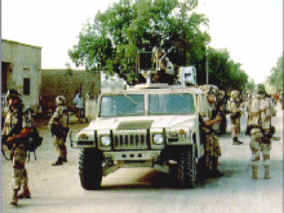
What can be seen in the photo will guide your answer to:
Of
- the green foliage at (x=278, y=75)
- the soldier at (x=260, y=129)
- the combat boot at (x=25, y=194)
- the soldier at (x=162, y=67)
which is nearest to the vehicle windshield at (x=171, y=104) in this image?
the soldier at (x=260, y=129)

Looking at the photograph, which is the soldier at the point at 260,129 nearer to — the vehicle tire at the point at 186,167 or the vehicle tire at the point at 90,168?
the vehicle tire at the point at 186,167

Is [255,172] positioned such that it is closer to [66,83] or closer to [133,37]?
[133,37]

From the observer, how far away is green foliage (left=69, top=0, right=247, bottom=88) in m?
18.9

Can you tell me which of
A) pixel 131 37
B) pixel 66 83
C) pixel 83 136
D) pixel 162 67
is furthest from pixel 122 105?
pixel 66 83

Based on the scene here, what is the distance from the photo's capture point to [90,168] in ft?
24.5

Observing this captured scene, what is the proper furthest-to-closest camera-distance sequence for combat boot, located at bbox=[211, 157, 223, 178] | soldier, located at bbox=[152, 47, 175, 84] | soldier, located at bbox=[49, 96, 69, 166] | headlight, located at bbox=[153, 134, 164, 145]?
soldier, located at bbox=[49, 96, 69, 166], soldier, located at bbox=[152, 47, 175, 84], combat boot, located at bbox=[211, 157, 223, 178], headlight, located at bbox=[153, 134, 164, 145]

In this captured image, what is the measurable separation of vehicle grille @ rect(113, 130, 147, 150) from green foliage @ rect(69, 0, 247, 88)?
25.8 feet

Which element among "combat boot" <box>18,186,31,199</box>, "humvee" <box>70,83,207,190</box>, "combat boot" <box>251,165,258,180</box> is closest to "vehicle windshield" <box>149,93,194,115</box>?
"humvee" <box>70,83,207,190</box>

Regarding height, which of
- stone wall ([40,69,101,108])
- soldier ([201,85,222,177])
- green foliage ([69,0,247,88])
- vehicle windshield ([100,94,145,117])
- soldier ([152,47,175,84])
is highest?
green foliage ([69,0,247,88])

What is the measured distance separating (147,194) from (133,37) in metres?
14.1

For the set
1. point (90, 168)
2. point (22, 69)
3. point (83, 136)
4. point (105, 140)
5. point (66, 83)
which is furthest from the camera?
point (66, 83)

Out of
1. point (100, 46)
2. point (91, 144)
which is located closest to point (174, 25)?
point (100, 46)

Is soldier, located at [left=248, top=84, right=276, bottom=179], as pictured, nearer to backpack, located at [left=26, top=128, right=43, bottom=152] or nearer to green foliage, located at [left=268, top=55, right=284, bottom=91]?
backpack, located at [left=26, top=128, right=43, bottom=152]

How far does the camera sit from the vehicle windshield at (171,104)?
8.31 meters
